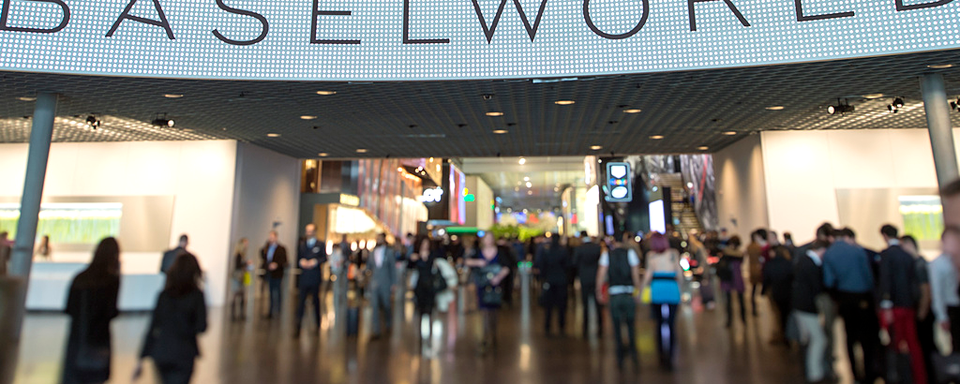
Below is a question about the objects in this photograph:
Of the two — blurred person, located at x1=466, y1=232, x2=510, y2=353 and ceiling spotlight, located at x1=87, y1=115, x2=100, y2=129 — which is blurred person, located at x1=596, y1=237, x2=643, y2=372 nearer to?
blurred person, located at x1=466, y1=232, x2=510, y2=353

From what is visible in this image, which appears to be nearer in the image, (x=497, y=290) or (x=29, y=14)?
(x=497, y=290)

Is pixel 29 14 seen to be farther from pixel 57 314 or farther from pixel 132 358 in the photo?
pixel 57 314

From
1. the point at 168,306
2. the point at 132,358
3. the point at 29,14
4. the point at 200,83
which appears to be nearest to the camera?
the point at 168,306

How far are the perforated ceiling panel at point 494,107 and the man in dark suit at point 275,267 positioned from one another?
2337mm

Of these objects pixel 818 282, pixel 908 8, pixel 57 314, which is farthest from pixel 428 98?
pixel 57 314

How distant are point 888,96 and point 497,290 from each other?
719 cm

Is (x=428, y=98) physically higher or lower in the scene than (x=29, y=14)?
lower

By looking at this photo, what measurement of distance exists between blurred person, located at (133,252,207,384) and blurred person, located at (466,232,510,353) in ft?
10.7

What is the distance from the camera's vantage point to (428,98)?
7871 mm

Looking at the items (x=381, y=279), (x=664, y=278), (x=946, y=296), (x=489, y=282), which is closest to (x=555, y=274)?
(x=489, y=282)

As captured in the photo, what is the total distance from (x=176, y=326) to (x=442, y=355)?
3.26 m

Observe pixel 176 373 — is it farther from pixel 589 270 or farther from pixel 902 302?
pixel 902 302

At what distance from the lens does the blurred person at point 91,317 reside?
325 cm

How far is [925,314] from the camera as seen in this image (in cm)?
410
